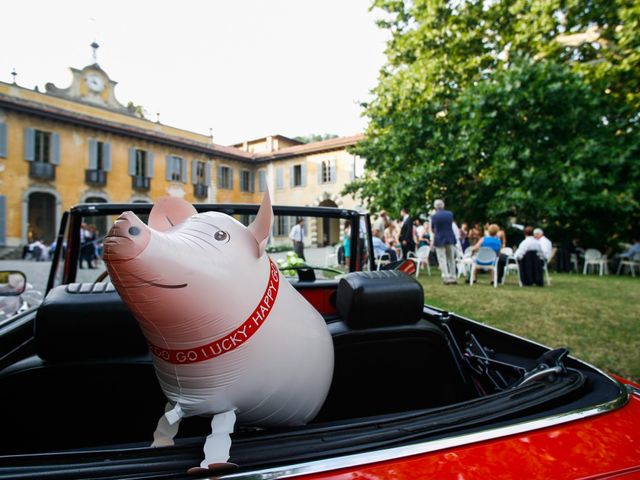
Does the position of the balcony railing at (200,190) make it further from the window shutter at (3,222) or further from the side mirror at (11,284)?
the side mirror at (11,284)

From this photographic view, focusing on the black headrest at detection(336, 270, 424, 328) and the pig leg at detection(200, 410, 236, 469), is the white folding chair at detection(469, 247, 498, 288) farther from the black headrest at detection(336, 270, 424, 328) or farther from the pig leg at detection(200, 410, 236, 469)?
the pig leg at detection(200, 410, 236, 469)

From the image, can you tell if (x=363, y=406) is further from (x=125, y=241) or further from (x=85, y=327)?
(x=125, y=241)

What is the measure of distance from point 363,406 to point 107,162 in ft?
84.0

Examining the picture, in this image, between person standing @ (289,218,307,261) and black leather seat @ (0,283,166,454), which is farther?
person standing @ (289,218,307,261)

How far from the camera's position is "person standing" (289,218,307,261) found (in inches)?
111

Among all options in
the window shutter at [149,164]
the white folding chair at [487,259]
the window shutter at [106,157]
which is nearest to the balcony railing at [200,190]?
the window shutter at [149,164]

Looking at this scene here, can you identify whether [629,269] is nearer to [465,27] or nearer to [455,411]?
[465,27]

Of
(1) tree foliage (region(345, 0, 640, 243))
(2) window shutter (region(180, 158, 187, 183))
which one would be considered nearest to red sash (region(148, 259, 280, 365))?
(1) tree foliage (region(345, 0, 640, 243))

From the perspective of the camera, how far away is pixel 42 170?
68.2 feet

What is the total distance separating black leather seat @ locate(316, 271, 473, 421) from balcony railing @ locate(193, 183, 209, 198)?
28.3 m

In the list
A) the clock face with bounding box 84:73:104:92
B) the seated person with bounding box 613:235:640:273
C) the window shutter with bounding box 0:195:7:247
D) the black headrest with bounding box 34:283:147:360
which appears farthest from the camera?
the clock face with bounding box 84:73:104:92

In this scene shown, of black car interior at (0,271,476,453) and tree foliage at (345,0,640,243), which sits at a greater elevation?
tree foliage at (345,0,640,243)

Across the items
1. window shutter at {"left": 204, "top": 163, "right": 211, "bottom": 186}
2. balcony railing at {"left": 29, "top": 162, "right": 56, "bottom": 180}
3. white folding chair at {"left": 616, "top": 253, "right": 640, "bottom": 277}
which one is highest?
window shutter at {"left": 204, "top": 163, "right": 211, "bottom": 186}

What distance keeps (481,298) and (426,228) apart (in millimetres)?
7323
